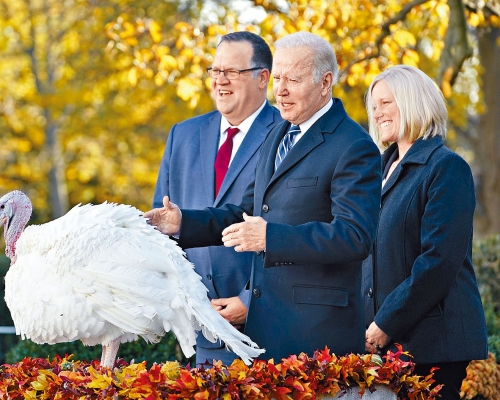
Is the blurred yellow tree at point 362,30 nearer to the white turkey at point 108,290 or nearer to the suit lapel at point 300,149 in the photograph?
the suit lapel at point 300,149

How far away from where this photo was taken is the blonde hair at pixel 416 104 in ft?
15.6

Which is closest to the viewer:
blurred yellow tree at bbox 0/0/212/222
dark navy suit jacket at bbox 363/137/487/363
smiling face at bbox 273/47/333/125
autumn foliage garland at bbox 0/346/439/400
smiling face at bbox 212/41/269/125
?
autumn foliage garland at bbox 0/346/439/400

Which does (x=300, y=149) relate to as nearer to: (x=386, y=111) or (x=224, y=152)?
(x=386, y=111)

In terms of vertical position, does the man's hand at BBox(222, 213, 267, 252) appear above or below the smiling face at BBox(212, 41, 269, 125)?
below

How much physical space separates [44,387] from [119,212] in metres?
0.80

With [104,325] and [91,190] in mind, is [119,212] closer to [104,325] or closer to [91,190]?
[104,325]

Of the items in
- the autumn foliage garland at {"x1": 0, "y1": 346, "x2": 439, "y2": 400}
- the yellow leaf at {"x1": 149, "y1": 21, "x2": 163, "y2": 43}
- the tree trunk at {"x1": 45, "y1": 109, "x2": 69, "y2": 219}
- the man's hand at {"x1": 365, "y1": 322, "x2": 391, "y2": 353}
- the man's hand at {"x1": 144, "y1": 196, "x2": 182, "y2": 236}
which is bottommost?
the tree trunk at {"x1": 45, "y1": 109, "x2": 69, "y2": 219}

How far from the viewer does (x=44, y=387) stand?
3725 millimetres

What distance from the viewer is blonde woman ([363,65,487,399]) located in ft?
14.7

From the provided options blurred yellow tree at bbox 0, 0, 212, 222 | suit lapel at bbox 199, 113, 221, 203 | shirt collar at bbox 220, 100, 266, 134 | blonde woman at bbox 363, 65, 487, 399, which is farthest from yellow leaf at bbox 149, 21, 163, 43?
blurred yellow tree at bbox 0, 0, 212, 222

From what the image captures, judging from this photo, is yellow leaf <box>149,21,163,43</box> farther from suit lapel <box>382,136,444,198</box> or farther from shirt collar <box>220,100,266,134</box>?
suit lapel <box>382,136,444,198</box>

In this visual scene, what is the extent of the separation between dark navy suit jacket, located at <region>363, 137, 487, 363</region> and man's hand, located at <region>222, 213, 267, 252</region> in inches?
43.4

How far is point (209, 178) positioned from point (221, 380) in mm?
1703

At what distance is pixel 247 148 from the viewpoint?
4.94 metres
